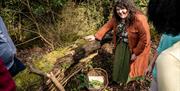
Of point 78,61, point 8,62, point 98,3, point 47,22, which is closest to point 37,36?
point 47,22

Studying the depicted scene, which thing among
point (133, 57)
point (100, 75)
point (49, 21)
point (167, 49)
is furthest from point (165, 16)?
point (49, 21)

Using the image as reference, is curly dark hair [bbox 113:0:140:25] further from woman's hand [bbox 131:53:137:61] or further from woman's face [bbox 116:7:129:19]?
woman's hand [bbox 131:53:137:61]

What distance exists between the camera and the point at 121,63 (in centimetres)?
554

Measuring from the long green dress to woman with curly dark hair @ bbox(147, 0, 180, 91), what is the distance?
3.48 metres

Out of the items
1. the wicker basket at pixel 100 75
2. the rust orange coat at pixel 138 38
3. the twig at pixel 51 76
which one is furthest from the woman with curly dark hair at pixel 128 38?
the twig at pixel 51 76

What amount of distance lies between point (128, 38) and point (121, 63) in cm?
43

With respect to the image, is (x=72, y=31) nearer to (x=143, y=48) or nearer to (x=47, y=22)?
(x=47, y=22)

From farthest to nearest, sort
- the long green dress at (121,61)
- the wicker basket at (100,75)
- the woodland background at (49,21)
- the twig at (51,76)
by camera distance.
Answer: the woodland background at (49,21)
the wicker basket at (100,75)
the long green dress at (121,61)
the twig at (51,76)

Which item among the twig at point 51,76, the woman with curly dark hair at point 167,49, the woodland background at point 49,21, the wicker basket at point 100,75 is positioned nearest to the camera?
the woman with curly dark hair at point 167,49

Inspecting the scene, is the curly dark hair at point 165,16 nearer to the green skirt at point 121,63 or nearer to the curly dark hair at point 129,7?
the curly dark hair at point 129,7

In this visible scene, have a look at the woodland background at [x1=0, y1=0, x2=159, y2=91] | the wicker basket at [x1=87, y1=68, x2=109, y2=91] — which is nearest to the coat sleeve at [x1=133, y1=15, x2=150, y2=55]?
the wicker basket at [x1=87, y1=68, x2=109, y2=91]

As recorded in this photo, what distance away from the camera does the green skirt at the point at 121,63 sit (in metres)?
5.43

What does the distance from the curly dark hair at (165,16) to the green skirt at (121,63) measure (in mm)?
3621

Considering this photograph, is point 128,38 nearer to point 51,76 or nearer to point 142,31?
point 142,31
